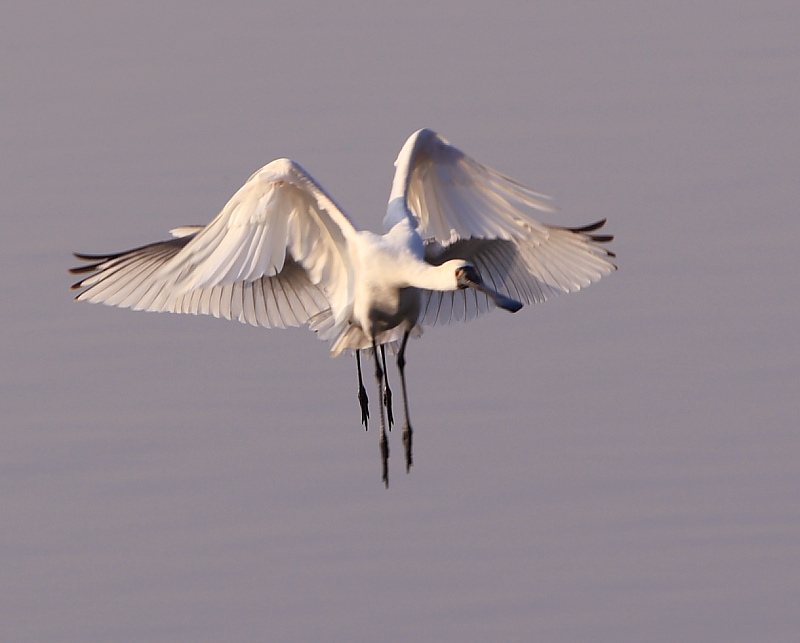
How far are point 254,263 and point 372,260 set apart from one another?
3.04 ft

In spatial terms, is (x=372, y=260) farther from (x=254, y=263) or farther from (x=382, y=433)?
(x=382, y=433)

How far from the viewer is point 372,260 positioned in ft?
47.9

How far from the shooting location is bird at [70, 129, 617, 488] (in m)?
14.6

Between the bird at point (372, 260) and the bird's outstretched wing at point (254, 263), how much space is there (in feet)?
0.04

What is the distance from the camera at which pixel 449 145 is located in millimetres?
15742

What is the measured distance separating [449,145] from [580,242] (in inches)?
57.0

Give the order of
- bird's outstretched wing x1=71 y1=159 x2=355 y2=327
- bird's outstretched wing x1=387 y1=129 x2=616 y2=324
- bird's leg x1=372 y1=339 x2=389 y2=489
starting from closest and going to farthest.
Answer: bird's outstretched wing x1=71 y1=159 x2=355 y2=327 < bird's leg x1=372 y1=339 x2=389 y2=489 < bird's outstretched wing x1=387 y1=129 x2=616 y2=324

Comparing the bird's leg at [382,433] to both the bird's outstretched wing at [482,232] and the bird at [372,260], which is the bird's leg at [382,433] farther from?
the bird's outstretched wing at [482,232]

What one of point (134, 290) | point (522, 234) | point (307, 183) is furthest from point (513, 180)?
point (134, 290)

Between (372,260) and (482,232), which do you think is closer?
(372,260)

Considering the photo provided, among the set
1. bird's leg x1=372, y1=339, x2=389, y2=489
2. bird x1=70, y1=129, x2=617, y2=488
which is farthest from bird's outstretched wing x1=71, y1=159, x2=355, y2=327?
bird's leg x1=372, y1=339, x2=389, y2=489

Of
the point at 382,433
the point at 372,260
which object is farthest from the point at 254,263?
the point at 382,433

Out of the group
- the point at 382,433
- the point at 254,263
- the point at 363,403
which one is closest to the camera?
the point at 254,263

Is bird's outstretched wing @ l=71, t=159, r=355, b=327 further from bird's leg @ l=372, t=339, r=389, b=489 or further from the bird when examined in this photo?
bird's leg @ l=372, t=339, r=389, b=489
